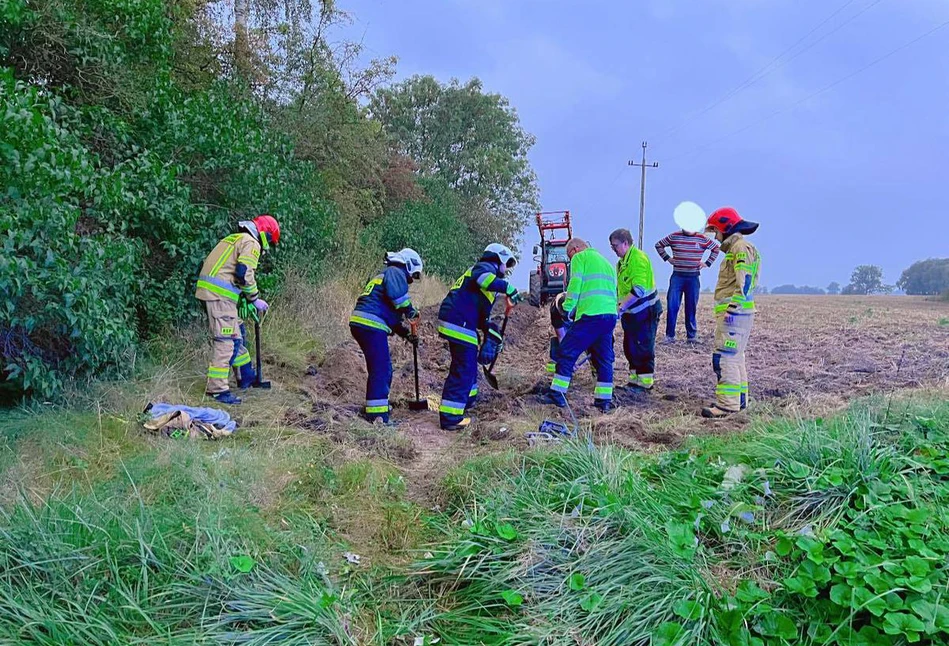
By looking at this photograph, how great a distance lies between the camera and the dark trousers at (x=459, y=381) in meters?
5.75

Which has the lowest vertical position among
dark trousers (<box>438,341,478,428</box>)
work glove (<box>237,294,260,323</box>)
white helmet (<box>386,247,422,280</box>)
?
dark trousers (<box>438,341,478,428</box>)

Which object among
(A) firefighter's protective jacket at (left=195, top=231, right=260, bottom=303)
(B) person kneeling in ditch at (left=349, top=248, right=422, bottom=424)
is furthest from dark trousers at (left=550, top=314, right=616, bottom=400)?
(A) firefighter's protective jacket at (left=195, top=231, right=260, bottom=303)

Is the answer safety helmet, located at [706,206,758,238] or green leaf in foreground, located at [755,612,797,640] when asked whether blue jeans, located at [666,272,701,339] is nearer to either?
safety helmet, located at [706,206,758,238]

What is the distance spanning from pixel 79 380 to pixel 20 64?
3.33 metres

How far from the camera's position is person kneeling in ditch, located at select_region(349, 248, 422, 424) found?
5.66 meters

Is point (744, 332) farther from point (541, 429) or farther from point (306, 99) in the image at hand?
point (306, 99)

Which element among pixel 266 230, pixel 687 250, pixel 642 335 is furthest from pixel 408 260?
pixel 687 250

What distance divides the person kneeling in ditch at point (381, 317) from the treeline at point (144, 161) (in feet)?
6.73

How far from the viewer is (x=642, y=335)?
273 inches

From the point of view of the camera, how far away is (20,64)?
239 inches

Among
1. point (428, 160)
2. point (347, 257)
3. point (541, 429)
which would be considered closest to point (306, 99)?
point (347, 257)

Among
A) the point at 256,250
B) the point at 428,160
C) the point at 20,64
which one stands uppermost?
the point at 428,160

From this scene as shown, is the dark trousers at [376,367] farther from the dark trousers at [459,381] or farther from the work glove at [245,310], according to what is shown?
the work glove at [245,310]

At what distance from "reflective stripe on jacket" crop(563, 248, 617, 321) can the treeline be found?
4141mm
